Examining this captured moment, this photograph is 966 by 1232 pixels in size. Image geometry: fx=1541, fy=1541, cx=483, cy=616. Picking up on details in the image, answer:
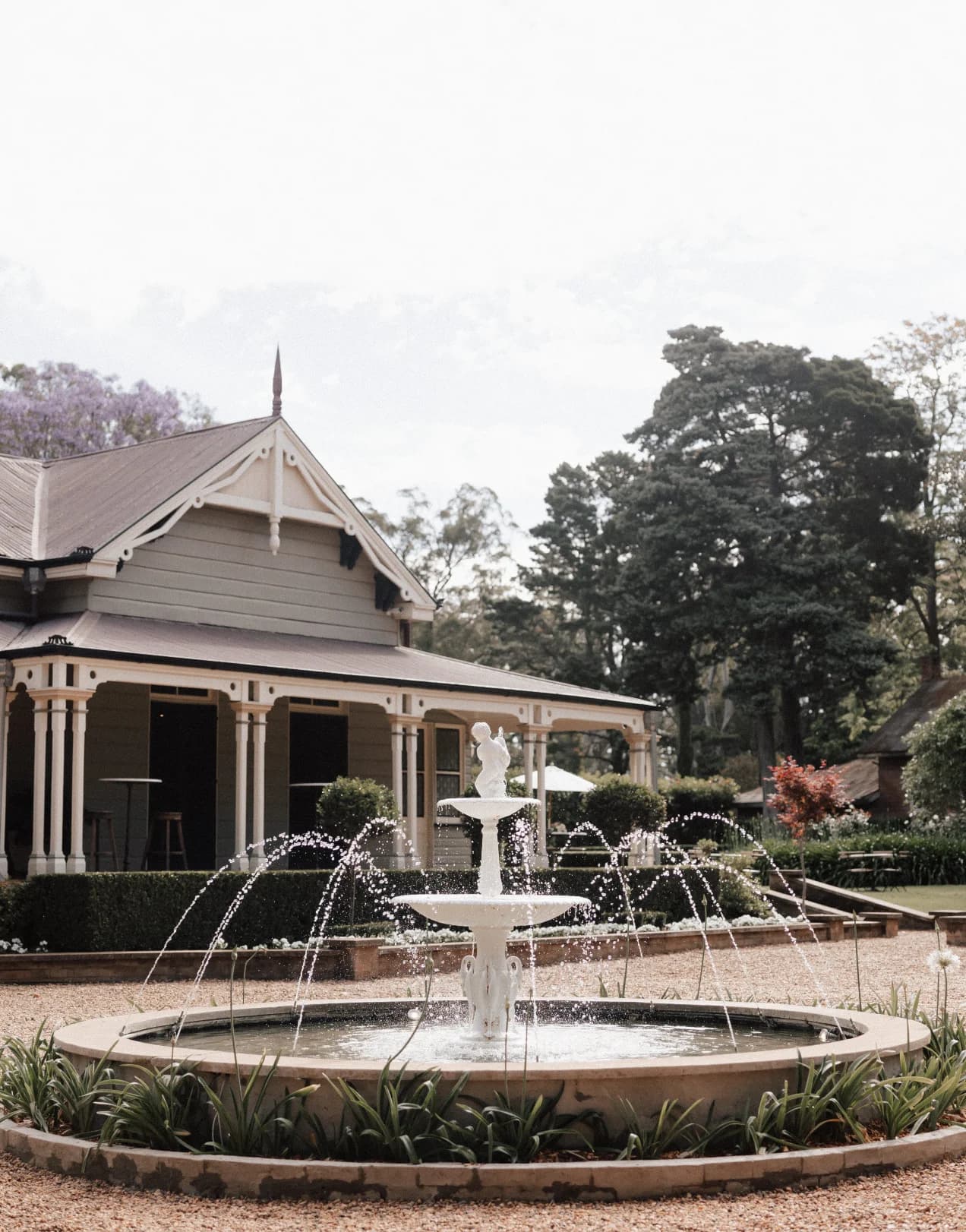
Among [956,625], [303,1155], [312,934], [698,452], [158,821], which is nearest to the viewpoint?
[303,1155]

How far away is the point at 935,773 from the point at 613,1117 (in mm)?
27857

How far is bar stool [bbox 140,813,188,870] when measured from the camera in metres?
20.4

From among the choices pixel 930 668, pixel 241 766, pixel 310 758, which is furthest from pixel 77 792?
pixel 930 668

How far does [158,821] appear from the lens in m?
21.8

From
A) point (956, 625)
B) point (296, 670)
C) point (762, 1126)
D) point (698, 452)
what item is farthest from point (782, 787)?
point (956, 625)

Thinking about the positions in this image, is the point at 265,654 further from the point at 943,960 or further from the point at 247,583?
the point at 943,960

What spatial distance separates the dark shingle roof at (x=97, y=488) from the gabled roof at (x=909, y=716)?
25.0 meters

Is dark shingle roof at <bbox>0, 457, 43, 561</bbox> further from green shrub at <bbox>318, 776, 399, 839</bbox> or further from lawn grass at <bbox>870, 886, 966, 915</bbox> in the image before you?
lawn grass at <bbox>870, 886, 966, 915</bbox>

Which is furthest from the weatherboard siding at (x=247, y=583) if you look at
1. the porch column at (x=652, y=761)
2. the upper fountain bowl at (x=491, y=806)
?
the upper fountain bowl at (x=491, y=806)

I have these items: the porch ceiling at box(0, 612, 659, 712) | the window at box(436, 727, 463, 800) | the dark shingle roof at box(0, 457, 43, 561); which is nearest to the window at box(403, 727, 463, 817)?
the window at box(436, 727, 463, 800)

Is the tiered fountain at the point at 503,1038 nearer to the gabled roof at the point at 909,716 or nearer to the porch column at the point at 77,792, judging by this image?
the porch column at the point at 77,792

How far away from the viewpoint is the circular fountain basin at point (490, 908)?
A: 9.17 meters

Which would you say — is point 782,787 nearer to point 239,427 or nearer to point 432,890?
point 432,890

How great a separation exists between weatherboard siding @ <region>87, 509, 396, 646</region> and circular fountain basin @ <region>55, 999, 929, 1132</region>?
1101 cm
